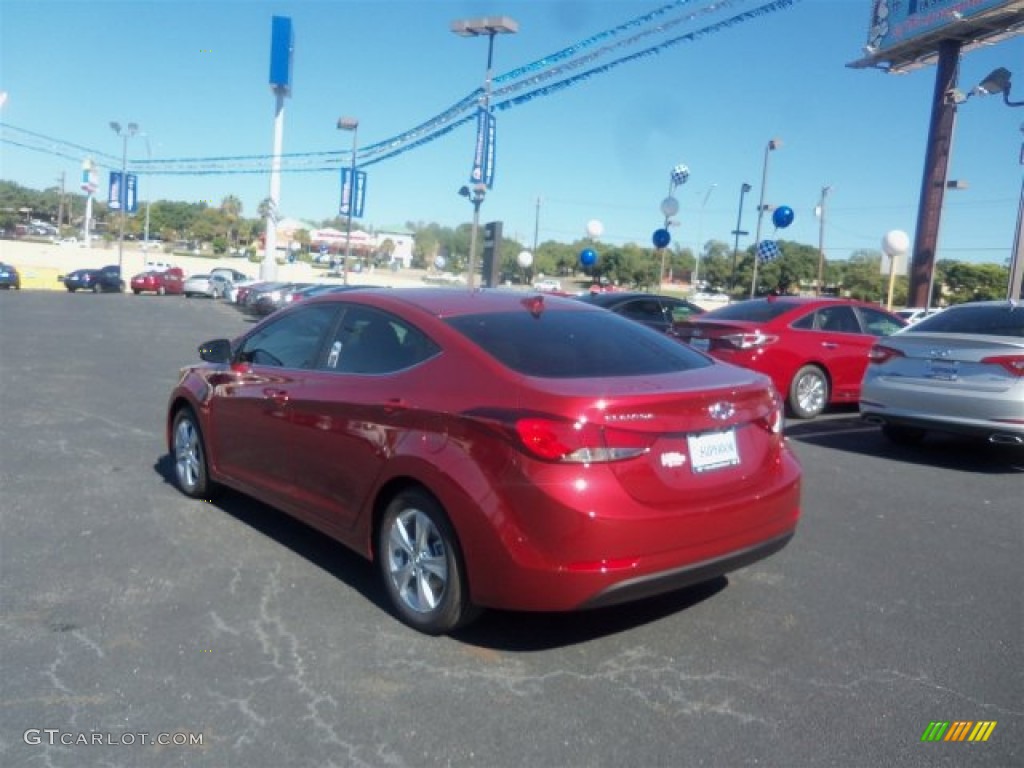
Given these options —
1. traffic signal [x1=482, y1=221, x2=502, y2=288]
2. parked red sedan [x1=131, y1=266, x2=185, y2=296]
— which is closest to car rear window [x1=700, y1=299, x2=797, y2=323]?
traffic signal [x1=482, y1=221, x2=502, y2=288]

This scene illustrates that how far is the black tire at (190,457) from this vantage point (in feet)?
19.2

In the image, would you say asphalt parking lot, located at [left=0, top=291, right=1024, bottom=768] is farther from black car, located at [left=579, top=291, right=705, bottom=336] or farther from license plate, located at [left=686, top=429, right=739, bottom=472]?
black car, located at [left=579, top=291, right=705, bottom=336]

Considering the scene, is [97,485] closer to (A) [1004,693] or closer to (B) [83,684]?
(B) [83,684]

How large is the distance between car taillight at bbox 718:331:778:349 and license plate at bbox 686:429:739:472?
6.40 meters

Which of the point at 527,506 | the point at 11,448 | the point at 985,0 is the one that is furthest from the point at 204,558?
the point at 985,0

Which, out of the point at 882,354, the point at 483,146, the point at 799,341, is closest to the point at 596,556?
the point at 882,354

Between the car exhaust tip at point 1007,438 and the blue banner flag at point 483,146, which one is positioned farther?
the blue banner flag at point 483,146

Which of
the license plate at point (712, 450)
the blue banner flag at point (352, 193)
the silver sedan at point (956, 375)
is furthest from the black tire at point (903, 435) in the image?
the blue banner flag at point (352, 193)

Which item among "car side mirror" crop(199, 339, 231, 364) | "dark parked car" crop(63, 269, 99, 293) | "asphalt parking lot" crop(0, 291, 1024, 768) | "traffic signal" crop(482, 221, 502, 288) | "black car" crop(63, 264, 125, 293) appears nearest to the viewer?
"asphalt parking lot" crop(0, 291, 1024, 768)

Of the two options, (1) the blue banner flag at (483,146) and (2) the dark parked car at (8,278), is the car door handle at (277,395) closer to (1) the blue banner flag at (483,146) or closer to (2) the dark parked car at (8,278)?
(1) the blue banner flag at (483,146)

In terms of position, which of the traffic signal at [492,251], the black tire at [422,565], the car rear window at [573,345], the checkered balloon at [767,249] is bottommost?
the black tire at [422,565]

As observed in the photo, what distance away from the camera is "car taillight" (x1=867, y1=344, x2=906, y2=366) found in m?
8.26

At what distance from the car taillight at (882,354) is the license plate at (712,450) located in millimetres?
5094

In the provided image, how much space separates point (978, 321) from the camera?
801 cm
